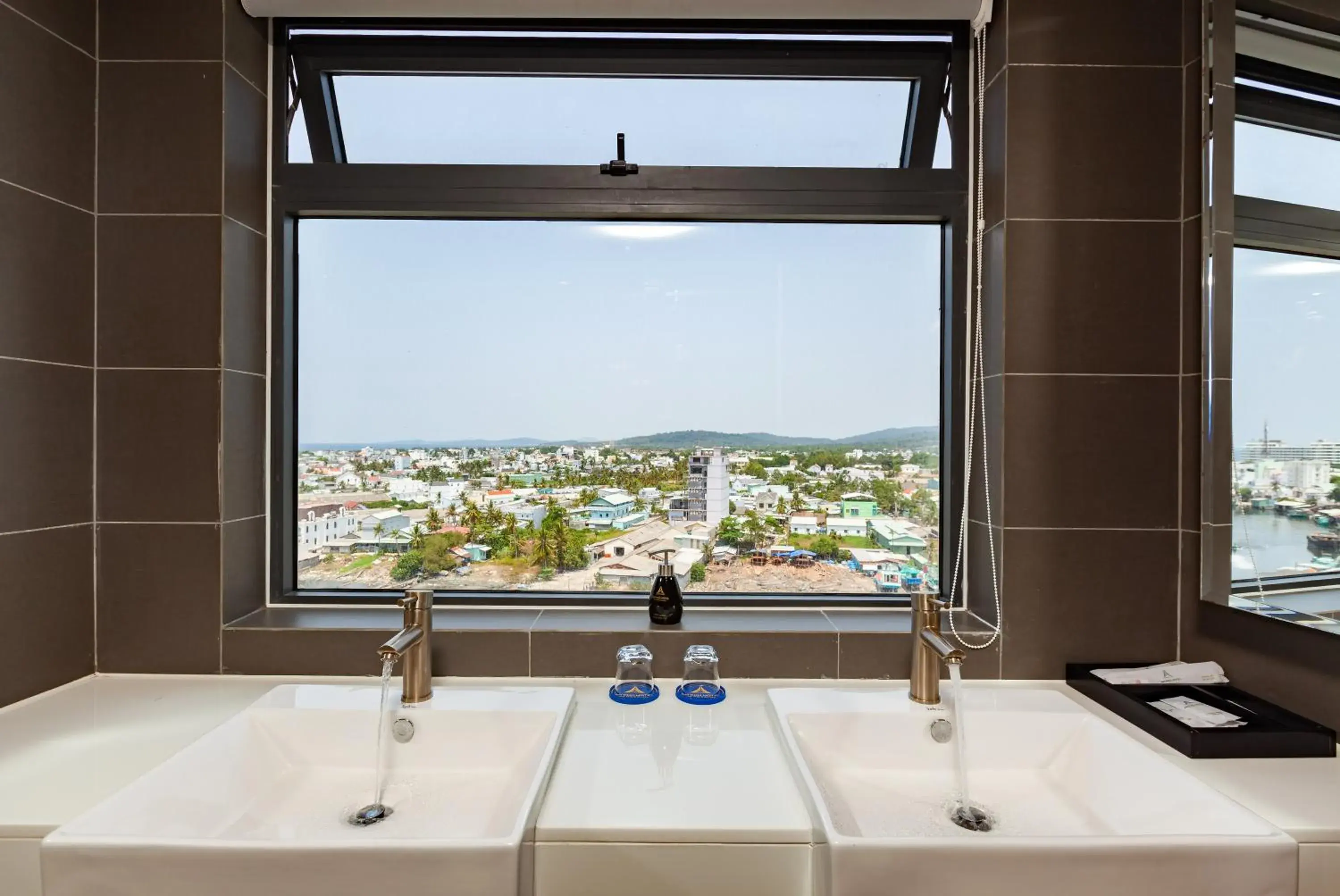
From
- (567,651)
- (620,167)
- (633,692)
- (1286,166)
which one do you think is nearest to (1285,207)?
(1286,166)

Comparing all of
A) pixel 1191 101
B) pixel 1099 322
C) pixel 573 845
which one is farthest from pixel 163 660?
pixel 1191 101

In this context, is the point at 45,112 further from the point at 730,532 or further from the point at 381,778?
the point at 730,532

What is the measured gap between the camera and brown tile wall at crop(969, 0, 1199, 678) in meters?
1.37

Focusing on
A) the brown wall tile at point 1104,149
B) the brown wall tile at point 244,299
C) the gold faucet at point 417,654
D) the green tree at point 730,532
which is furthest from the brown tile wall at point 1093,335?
the brown wall tile at point 244,299

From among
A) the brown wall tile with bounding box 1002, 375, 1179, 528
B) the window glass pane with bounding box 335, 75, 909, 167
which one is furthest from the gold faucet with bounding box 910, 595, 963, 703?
the window glass pane with bounding box 335, 75, 909, 167

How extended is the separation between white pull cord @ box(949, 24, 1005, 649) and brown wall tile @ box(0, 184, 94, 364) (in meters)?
1.94

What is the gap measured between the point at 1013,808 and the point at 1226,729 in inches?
14.5

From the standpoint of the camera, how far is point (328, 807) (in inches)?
43.8

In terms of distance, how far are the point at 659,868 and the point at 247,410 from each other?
1.32 metres

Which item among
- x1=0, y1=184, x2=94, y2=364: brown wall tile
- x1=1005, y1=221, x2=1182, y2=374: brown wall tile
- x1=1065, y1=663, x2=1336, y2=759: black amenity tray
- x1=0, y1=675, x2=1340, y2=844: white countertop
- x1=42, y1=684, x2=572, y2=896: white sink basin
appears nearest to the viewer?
Answer: x1=42, y1=684, x2=572, y2=896: white sink basin

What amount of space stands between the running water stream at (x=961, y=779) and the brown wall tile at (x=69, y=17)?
6.91 ft

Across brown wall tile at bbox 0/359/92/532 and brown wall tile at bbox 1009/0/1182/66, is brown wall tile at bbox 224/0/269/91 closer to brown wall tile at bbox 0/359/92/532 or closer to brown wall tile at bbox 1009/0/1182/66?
brown wall tile at bbox 0/359/92/532

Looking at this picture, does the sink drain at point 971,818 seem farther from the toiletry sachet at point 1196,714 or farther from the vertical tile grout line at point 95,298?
the vertical tile grout line at point 95,298

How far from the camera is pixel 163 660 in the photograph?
4.57ft
